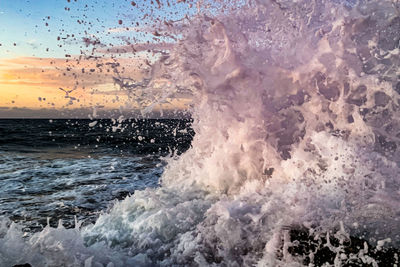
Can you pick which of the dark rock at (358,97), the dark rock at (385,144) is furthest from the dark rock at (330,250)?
the dark rock at (358,97)

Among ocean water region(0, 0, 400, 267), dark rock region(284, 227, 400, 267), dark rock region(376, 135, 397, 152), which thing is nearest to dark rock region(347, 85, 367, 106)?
ocean water region(0, 0, 400, 267)

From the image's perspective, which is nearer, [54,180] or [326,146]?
[326,146]

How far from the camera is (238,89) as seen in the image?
4398 mm

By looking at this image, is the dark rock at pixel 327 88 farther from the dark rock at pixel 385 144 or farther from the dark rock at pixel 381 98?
the dark rock at pixel 385 144

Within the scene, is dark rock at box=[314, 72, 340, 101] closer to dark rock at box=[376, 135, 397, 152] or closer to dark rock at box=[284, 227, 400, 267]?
dark rock at box=[376, 135, 397, 152]

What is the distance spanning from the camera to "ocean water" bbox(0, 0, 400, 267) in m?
2.89

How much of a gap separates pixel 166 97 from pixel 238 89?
964 mm

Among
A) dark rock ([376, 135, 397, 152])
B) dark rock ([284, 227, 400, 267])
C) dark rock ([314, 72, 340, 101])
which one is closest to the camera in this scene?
dark rock ([284, 227, 400, 267])

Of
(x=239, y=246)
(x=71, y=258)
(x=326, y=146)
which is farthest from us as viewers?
(x=326, y=146)

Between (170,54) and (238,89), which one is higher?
(170,54)

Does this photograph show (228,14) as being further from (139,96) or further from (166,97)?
(139,96)

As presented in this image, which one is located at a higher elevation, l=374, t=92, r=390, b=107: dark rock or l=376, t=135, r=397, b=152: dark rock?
l=374, t=92, r=390, b=107: dark rock

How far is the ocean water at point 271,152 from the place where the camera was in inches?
114

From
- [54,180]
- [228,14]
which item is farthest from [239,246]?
[54,180]
